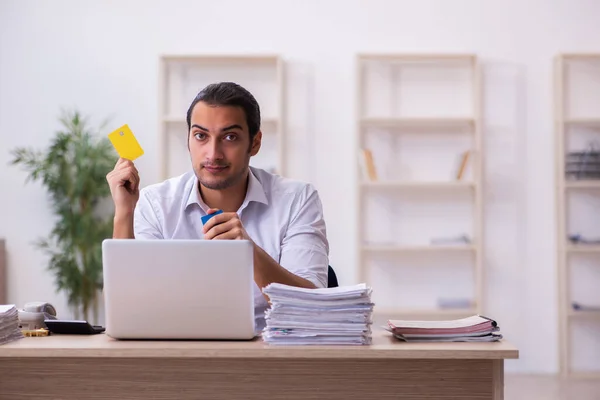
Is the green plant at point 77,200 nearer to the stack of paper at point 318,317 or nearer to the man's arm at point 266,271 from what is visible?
the man's arm at point 266,271

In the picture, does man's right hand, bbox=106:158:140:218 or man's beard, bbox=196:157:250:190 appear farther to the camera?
man's beard, bbox=196:157:250:190

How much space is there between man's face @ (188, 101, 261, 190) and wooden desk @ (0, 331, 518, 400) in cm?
79

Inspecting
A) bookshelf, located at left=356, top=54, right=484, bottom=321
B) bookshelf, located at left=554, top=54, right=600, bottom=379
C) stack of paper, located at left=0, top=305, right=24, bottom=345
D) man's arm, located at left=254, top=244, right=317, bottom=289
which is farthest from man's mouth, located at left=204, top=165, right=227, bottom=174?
bookshelf, located at left=554, top=54, right=600, bottom=379

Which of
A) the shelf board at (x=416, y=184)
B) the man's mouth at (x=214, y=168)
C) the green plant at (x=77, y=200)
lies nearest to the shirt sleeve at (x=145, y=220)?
the man's mouth at (x=214, y=168)

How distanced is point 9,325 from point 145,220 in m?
0.74

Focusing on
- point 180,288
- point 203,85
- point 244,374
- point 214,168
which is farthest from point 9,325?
point 203,85

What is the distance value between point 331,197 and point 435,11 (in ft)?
4.38

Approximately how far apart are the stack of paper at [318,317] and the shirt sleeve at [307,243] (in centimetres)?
63

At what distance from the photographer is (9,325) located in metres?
1.81

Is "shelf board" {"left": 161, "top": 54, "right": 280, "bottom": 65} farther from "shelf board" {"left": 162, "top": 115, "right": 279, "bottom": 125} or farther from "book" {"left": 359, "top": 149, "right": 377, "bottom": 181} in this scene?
"book" {"left": 359, "top": 149, "right": 377, "bottom": 181}

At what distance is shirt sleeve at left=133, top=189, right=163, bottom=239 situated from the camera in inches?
97.4

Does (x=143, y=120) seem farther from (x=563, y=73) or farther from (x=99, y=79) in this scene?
(x=563, y=73)

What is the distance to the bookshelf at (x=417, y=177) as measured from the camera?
5141 millimetres

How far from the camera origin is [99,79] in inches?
206
